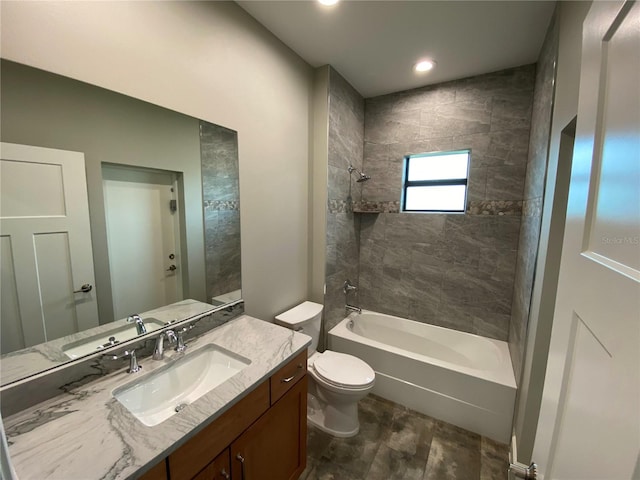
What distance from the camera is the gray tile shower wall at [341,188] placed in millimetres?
2313

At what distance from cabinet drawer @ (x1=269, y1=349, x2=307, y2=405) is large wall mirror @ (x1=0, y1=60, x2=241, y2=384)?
637 millimetres

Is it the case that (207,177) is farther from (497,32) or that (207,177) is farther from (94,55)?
(497,32)

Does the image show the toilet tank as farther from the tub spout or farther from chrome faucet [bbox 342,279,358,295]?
the tub spout

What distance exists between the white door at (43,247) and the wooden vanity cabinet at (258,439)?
0.68m

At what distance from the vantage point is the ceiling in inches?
60.9

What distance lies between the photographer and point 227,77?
1.53m

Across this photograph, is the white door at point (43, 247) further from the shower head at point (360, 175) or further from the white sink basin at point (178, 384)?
the shower head at point (360, 175)

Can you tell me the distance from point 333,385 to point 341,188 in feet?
5.53

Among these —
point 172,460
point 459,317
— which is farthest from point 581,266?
point 459,317

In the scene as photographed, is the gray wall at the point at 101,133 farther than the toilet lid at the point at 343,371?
No

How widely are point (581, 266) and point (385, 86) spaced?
8.40 feet

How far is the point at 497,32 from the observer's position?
1.75 meters

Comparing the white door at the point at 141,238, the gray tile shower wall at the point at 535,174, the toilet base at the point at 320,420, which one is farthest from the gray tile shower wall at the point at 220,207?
the gray tile shower wall at the point at 535,174

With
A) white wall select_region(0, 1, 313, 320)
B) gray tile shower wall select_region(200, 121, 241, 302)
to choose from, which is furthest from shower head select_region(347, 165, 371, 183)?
gray tile shower wall select_region(200, 121, 241, 302)
